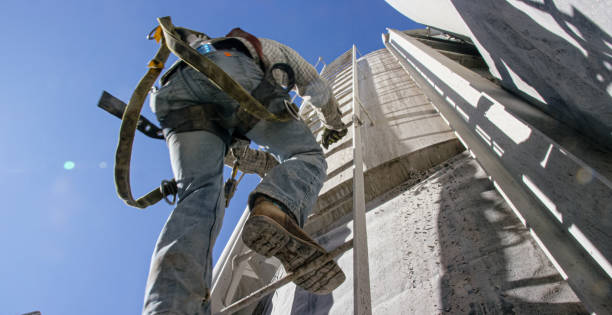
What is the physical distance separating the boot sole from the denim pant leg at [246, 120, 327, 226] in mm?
137

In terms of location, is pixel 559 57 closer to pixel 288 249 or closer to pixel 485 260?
pixel 485 260

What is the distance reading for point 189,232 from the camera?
1.14m

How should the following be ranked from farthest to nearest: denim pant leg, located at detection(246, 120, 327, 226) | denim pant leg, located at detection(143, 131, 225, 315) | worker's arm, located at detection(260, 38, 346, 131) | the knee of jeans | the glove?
the glove, worker's arm, located at detection(260, 38, 346, 131), the knee of jeans, denim pant leg, located at detection(246, 120, 327, 226), denim pant leg, located at detection(143, 131, 225, 315)

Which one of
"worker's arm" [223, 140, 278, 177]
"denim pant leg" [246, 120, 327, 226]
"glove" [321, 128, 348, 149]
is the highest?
"glove" [321, 128, 348, 149]

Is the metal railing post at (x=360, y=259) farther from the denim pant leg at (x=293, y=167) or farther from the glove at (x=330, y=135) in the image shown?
the glove at (x=330, y=135)

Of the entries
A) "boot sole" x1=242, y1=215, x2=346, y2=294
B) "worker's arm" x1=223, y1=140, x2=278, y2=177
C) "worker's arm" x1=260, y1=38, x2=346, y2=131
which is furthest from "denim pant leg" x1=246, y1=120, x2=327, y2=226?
"worker's arm" x1=223, y1=140, x2=278, y2=177

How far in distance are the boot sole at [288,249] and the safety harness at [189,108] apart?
1.98 ft

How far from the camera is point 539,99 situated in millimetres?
1516

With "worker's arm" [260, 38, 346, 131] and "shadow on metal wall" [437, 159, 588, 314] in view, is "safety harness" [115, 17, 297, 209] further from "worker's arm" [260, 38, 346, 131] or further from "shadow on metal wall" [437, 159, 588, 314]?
"shadow on metal wall" [437, 159, 588, 314]

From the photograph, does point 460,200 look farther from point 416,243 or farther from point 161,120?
point 161,120

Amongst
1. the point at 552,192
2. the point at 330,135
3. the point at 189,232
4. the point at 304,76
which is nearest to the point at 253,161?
the point at 330,135

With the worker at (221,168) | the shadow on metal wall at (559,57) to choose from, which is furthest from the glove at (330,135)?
the shadow on metal wall at (559,57)

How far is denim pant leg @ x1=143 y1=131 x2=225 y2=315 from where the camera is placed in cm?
99

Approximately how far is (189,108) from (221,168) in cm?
32
